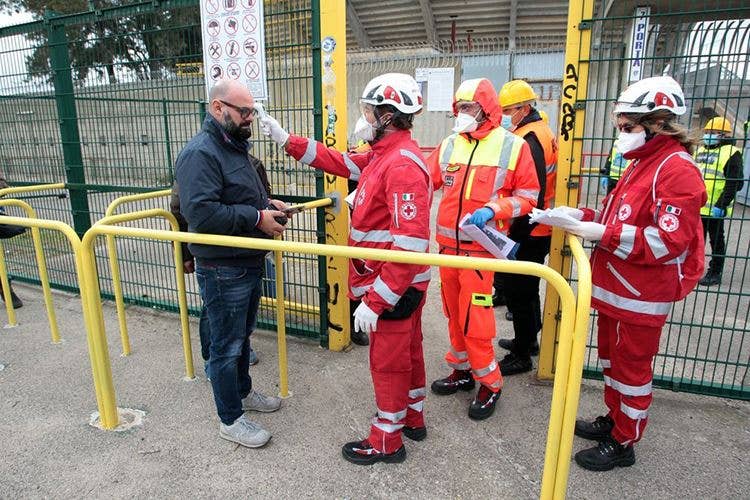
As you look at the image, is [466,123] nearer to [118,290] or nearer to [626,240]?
[626,240]

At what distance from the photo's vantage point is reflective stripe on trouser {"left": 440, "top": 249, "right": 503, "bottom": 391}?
9.52 feet

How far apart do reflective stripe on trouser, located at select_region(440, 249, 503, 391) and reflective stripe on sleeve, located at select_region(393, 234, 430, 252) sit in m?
0.64

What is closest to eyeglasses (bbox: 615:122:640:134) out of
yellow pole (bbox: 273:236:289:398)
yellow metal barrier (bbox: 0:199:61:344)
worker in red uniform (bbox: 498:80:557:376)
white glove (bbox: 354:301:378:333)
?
worker in red uniform (bbox: 498:80:557:376)

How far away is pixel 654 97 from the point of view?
230 cm

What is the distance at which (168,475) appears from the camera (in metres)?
2.61

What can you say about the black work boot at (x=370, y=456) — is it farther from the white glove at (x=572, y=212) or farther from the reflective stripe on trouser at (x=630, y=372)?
the white glove at (x=572, y=212)

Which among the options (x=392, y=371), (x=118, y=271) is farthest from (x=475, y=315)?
(x=118, y=271)

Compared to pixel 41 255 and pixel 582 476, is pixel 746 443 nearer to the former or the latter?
pixel 582 476

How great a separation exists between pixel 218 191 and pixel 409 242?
979 millimetres

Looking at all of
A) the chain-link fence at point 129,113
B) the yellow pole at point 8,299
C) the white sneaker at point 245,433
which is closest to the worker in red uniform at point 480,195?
the chain-link fence at point 129,113

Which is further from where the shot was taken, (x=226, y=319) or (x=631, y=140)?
(x=226, y=319)

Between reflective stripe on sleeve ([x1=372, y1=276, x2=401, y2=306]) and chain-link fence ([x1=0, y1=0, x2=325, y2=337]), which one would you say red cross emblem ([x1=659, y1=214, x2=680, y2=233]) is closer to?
reflective stripe on sleeve ([x1=372, y1=276, x2=401, y2=306])

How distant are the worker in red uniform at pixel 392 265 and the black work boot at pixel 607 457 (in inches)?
34.3

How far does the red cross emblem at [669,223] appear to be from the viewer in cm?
221
